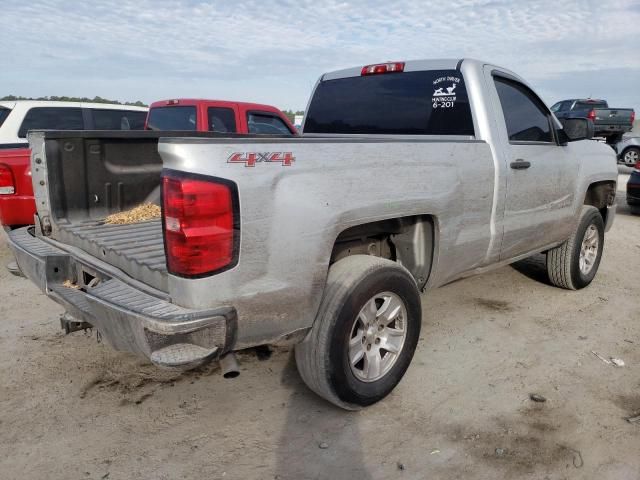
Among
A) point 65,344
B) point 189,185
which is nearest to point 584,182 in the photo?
point 189,185

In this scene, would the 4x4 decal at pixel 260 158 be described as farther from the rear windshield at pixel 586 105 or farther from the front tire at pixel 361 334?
the rear windshield at pixel 586 105

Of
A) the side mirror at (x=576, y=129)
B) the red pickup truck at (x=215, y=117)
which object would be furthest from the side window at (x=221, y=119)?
the side mirror at (x=576, y=129)

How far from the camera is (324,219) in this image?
2518 mm

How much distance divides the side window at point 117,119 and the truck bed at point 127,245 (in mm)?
5326

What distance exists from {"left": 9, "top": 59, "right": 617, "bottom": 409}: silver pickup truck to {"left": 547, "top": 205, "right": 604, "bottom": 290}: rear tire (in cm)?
3

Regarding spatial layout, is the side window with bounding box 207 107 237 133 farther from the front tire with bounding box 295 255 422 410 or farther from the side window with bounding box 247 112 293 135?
the front tire with bounding box 295 255 422 410

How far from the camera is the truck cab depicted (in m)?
7.82

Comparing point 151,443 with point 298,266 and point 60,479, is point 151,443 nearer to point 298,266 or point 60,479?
point 60,479

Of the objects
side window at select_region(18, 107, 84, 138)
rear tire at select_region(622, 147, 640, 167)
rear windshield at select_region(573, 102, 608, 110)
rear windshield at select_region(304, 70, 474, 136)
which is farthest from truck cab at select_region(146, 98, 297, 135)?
rear windshield at select_region(573, 102, 608, 110)

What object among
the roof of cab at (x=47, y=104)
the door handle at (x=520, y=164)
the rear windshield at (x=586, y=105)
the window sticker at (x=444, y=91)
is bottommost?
the door handle at (x=520, y=164)

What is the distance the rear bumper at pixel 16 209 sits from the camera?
524 cm

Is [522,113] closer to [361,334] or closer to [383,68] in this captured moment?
[383,68]

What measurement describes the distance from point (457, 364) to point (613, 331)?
152cm

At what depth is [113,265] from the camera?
298cm
